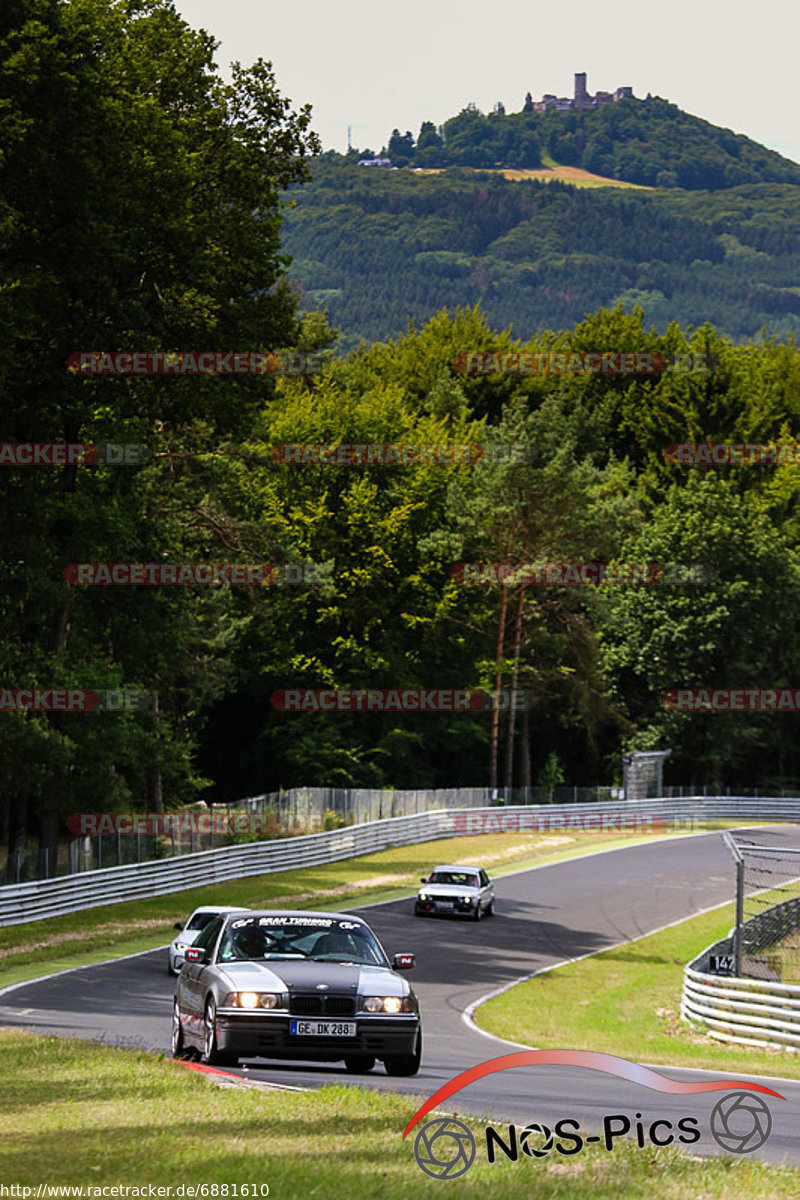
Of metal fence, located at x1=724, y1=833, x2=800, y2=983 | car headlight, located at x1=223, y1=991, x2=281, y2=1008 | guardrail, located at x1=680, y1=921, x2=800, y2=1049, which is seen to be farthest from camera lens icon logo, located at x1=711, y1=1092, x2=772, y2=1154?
metal fence, located at x1=724, y1=833, x2=800, y2=983

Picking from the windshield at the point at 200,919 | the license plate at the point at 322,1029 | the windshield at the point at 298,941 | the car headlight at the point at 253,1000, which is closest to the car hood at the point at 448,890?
the windshield at the point at 200,919

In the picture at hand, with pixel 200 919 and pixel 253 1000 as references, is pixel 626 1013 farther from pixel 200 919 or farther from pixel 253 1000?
pixel 253 1000

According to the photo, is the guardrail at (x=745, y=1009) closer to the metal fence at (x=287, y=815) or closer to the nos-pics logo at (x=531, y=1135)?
the nos-pics logo at (x=531, y=1135)

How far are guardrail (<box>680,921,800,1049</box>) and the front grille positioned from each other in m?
11.1

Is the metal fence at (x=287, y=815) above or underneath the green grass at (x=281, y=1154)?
underneath

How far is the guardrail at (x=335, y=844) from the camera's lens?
35.7 metres

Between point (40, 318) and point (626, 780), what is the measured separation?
1825 inches

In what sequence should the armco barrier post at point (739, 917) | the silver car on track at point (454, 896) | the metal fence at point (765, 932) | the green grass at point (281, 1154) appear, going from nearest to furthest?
1. the green grass at point (281, 1154)
2. the armco barrier post at point (739, 917)
3. the metal fence at point (765, 932)
4. the silver car on track at point (454, 896)

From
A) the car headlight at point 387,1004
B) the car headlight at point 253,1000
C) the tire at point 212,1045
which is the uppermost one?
the car headlight at point 253,1000

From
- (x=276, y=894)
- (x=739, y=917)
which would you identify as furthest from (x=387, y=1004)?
(x=276, y=894)

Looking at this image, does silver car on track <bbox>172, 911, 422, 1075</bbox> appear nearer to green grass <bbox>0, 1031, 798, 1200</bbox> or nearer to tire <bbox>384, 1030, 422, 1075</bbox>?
tire <bbox>384, 1030, 422, 1075</bbox>

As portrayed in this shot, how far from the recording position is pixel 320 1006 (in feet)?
42.2

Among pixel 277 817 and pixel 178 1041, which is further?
pixel 277 817

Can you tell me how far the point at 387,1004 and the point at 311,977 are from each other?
65 centimetres
